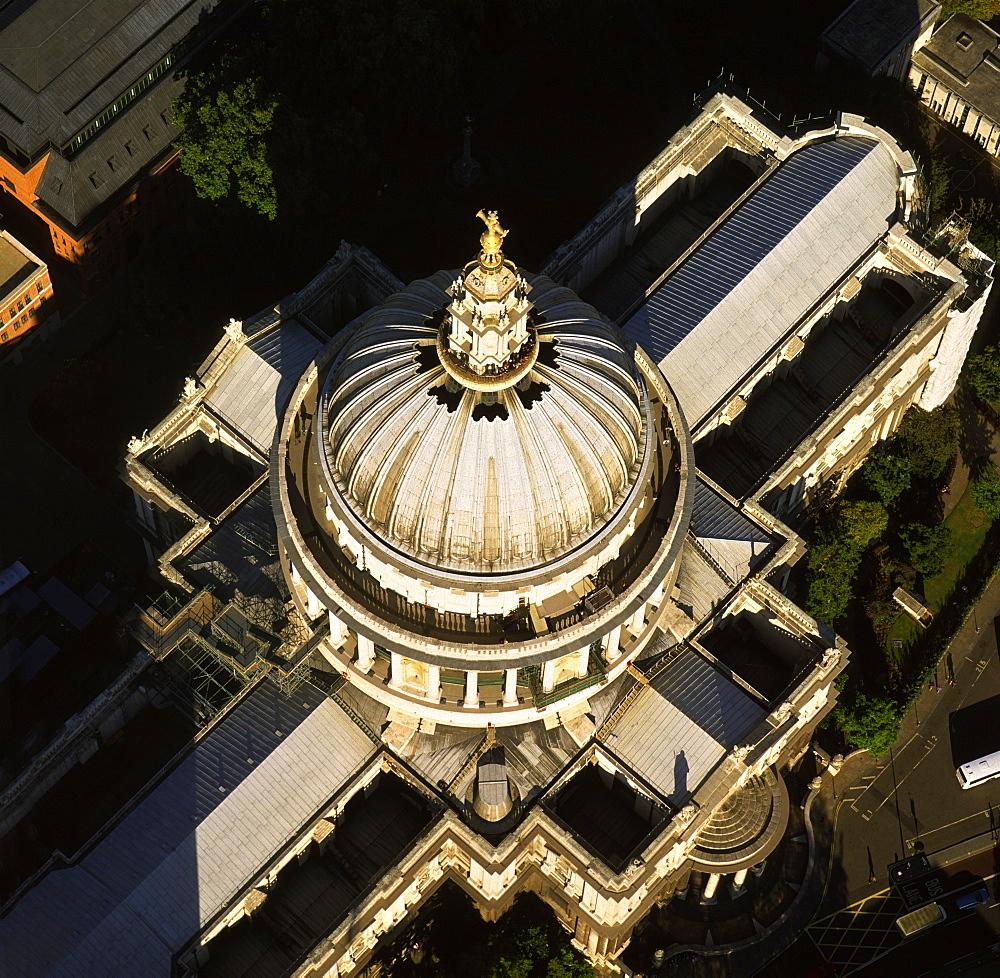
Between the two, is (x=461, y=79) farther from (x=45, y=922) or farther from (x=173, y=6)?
(x=45, y=922)

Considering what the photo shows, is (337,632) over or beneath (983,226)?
beneath

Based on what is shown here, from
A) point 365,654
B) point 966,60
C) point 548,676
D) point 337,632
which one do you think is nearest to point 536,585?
point 548,676

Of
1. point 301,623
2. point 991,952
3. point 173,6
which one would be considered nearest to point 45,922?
point 301,623

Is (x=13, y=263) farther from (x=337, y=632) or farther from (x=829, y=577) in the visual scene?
(x=829, y=577)

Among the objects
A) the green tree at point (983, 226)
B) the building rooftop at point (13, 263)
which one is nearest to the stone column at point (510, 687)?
the building rooftop at point (13, 263)

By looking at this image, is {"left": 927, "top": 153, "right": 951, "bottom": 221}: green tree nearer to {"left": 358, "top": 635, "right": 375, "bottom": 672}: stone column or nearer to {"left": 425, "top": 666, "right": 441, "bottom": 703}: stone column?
{"left": 425, "top": 666, "right": 441, "bottom": 703}: stone column

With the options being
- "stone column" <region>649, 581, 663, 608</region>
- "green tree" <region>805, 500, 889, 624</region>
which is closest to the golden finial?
"stone column" <region>649, 581, 663, 608</region>
